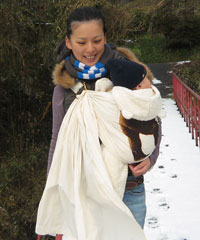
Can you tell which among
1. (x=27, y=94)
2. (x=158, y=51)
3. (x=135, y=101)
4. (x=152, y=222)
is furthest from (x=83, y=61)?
(x=158, y=51)

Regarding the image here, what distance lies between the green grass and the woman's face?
21558mm

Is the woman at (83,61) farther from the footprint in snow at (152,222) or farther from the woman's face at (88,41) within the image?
the footprint in snow at (152,222)

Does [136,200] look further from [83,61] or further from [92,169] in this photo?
[83,61]

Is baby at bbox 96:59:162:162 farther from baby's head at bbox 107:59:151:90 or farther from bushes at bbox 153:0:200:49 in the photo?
bushes at bbox 153:0:200:49

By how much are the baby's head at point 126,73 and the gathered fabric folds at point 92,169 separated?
0.09 m

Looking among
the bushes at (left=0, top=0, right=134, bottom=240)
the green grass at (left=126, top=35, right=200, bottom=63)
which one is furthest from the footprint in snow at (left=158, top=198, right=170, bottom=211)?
the green grass at (left=126, top=35, right=200, bottom=63)

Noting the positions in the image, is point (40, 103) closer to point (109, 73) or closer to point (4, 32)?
point (4, 32)

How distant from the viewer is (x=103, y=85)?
157 centimetres

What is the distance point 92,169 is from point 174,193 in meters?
3.35

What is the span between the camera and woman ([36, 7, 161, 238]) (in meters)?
1.58

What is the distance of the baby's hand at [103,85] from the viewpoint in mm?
1562

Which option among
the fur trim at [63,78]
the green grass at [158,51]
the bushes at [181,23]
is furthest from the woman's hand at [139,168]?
the bushes at [181,23]

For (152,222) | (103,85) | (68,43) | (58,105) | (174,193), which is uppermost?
(68,43)

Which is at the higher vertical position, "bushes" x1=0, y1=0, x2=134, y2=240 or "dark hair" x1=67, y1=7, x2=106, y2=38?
"dark hair" x1=67, y1=7, x2=106, y2=38
